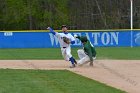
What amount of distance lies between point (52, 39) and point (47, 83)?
24978 mm

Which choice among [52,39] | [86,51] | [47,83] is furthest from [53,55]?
[47,83]

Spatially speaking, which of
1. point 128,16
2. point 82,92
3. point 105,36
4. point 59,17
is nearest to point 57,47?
point 105,36

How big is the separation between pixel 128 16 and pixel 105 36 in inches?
761

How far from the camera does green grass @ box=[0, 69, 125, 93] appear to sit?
38.9 feet

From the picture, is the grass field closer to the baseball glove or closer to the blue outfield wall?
the baseball glove

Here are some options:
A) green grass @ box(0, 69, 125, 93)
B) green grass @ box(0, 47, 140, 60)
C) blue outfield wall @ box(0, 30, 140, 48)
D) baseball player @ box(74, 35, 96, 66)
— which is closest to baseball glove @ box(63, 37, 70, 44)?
baseball player @ box(74, 35, 96, 66)

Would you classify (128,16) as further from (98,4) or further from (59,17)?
(59,17)

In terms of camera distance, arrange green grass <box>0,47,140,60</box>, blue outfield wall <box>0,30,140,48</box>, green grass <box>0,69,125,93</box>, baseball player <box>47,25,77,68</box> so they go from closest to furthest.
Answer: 1. green grass <box>0,69,125,93</box>
2. baseball player <box>47,25,77,68</box>
3. green grass <box>0,47,140,60</box>
4. blue outfield wall <box>0,30,140,48</box>

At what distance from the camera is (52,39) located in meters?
38.3

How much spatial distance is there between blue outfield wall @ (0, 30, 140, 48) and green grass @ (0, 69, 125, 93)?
68.5 feet

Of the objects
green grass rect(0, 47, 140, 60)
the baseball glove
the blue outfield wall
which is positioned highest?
the baseball glove

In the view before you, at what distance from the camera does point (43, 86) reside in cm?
1268

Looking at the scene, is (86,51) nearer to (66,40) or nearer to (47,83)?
(66,40)

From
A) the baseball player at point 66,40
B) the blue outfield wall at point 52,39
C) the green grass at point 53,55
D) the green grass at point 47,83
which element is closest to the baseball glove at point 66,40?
the baseball player at point 66,40
